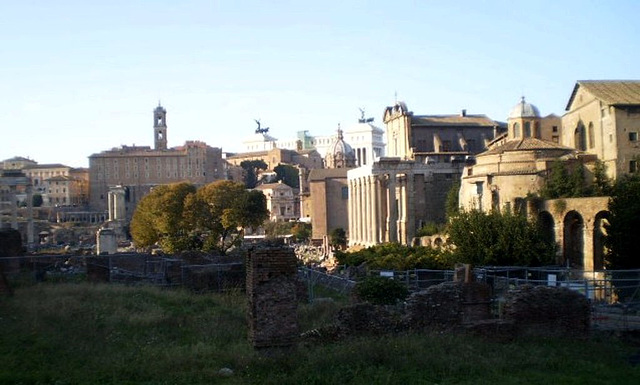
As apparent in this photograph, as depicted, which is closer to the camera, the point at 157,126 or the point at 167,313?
the point at 167,313

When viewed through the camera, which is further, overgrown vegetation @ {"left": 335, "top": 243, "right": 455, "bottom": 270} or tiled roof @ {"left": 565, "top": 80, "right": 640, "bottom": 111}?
tiled roof @ {"left": 565, "top": 80, "right": 640, "bottom": 111}

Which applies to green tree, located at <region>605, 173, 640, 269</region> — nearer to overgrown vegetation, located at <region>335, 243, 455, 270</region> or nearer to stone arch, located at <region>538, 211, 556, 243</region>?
stone arch, located at <region>538, 211, 556, 243</region>

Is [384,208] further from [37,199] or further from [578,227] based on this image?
[37,199]

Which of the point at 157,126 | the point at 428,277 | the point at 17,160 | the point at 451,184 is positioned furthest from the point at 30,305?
the point at 17,160

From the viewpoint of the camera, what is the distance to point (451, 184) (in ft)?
194

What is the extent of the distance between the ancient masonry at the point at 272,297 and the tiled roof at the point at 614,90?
29.6 m

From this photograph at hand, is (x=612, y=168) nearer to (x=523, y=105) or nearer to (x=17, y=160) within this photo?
(x=523, y=105)

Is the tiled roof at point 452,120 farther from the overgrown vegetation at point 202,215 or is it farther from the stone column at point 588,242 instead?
the stone column at point 588,242

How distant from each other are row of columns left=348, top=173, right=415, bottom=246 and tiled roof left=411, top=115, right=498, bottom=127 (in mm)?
7383

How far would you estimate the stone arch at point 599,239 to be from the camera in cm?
3135

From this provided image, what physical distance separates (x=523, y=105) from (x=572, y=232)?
63.2 ft

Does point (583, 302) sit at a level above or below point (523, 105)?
below

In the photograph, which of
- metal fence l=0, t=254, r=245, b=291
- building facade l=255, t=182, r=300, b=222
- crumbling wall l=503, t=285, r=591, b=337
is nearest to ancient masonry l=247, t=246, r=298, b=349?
crumbling wall l=503, t=285, r=591, b=337

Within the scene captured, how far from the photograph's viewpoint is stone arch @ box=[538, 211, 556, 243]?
33.6 m
